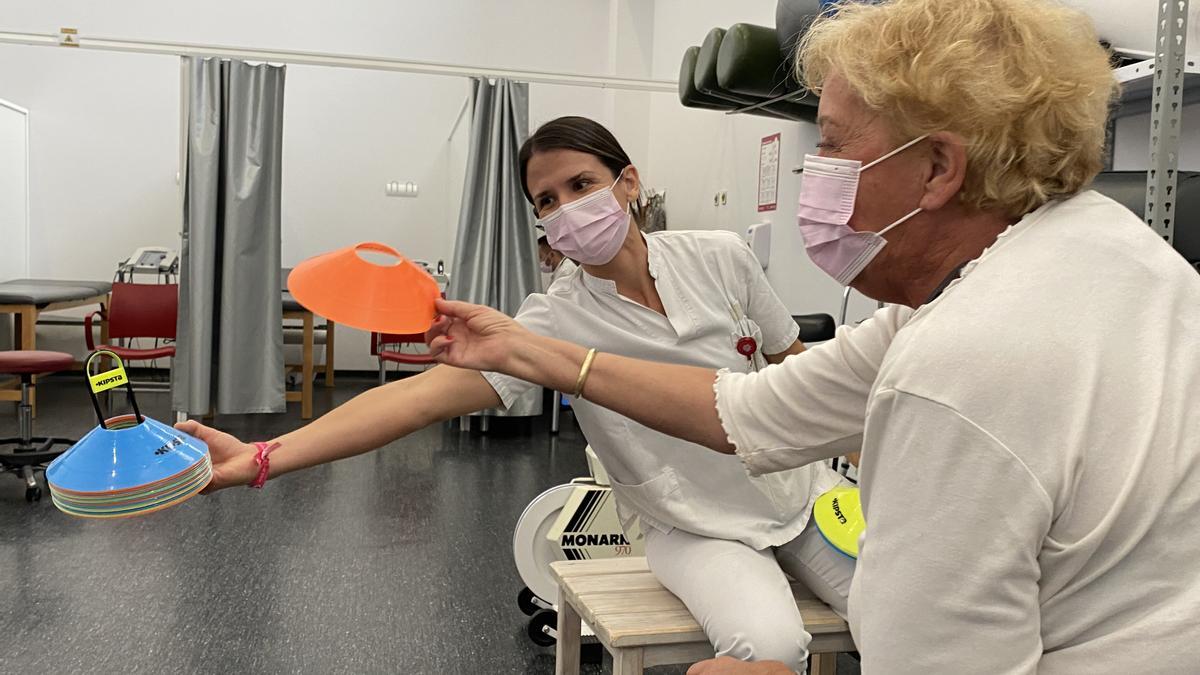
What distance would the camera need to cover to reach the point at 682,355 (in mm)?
1742

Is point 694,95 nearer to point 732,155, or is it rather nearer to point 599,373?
point 732,155

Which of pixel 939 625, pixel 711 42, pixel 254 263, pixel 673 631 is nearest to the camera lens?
pixel 939 625

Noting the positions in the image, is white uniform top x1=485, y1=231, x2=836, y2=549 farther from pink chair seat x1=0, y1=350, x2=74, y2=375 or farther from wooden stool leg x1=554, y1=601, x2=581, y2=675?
pink chair seat x1=0, y1=350, x2=74, y2=375

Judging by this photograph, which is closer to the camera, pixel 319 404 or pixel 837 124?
pixel 837 124

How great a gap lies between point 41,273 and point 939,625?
7.92m

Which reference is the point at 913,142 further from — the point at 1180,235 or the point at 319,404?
the point at 319,404

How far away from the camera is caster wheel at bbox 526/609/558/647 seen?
2.53 m

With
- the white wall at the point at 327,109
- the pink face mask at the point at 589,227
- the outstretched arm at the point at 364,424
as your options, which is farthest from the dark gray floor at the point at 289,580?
the white wall at the point at 327,109

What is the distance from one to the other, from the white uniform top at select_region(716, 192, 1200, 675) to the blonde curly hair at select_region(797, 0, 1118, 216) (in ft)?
0.30

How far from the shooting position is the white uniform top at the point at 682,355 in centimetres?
167

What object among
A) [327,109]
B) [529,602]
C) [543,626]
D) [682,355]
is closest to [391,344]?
[327,109]

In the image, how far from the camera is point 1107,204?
32.5 inches

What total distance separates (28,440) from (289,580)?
191cm

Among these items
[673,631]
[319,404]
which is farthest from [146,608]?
[319,404]
